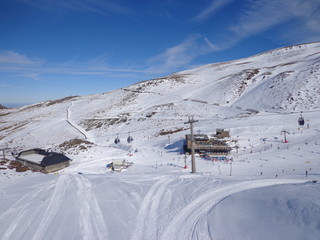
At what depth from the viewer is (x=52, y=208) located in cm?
1262

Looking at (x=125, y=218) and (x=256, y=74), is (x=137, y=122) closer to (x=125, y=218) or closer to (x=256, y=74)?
(x=125, y=218)

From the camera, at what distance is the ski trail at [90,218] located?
32.2 ft

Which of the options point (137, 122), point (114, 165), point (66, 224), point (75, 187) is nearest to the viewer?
point (66, 224)

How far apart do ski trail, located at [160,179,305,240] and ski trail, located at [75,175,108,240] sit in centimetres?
357

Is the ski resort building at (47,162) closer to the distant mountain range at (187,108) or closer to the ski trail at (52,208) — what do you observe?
the ski trail at (52,208)

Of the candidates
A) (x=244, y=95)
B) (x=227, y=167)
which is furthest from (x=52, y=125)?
(x=244, y=95)

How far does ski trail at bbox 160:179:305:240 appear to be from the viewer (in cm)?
924

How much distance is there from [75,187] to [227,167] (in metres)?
18.1

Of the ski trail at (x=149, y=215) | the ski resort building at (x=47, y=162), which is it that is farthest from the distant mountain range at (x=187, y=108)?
the ski trail at (x=149, y=215)

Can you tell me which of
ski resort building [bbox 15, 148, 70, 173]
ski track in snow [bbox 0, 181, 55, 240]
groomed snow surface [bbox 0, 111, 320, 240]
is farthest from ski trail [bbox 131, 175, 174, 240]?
ski resort building [bbox 15, 148, 70, 173]

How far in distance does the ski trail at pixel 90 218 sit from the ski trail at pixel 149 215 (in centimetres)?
185

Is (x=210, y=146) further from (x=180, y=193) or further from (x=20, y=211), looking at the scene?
(x=20, y=211)

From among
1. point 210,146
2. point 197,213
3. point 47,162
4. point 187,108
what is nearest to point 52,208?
point 197,213

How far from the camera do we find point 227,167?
23453mm
